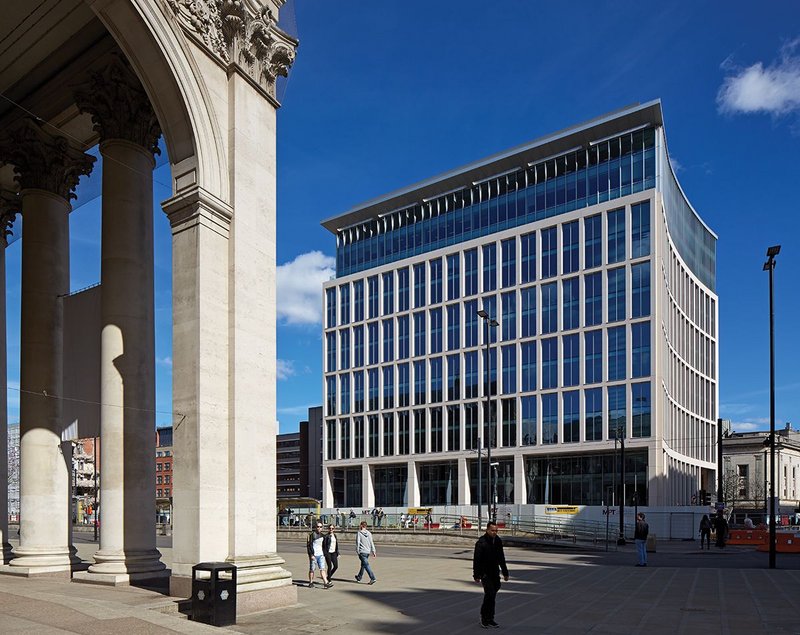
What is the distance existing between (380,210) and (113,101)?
240 feet

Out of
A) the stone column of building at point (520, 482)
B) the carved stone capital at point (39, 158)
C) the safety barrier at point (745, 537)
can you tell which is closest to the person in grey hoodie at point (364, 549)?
the carved stone capital at point (39, 158)

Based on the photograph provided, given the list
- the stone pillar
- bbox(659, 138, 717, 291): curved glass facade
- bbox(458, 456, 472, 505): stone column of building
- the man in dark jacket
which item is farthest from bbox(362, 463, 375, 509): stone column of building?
the man in dark jacket

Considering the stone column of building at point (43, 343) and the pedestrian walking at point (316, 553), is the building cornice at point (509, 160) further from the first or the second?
the pedestrian walking at point (316, 553)

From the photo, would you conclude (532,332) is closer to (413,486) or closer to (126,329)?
(413,486)

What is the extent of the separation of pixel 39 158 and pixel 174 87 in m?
7.40

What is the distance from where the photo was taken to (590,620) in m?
14.5

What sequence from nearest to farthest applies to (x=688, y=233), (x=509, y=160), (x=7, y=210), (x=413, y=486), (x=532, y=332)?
(x=7, y=210)
(x=532, y=332)
(x=509, y=160)
(x=688, y=233)
(x=413, y=486)

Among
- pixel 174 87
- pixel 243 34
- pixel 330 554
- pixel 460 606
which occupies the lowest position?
pixel 460 606

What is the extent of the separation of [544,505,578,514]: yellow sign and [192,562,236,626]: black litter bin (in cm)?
6195

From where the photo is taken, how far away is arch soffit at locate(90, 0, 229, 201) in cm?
1446

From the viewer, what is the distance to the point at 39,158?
20406mm

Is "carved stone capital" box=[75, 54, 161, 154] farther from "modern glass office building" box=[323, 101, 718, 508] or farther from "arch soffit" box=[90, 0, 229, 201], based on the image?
"modern glass office building" box=[323, 101, 718, 508]

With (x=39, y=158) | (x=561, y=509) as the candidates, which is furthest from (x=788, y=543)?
(x=39, y=158)

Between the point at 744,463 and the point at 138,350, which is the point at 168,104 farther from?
the point at 744,463
